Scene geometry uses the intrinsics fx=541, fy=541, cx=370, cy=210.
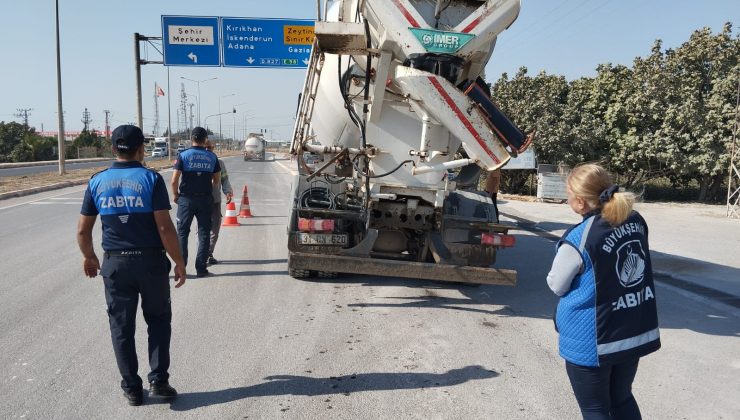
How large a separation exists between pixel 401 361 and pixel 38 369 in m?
2.75

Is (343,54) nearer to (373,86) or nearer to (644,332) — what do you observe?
(373,86)

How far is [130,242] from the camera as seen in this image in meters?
3.50

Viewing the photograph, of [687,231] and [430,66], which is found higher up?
[430,66]

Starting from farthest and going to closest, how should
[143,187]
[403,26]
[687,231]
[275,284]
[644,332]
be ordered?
1. [687,231]
2. [275,284]
3. [403,26]
4. [143,187]
5. [644,332]

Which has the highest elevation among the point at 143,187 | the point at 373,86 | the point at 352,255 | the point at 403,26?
the point at 403,26

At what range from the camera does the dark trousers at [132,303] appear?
3498 millimetres

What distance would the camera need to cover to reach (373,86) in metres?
5.83

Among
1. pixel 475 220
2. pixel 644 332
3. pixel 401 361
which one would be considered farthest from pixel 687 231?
pixel 644 332

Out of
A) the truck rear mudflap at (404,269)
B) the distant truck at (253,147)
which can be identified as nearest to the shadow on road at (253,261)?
the truck rear mudflap at (404,269)

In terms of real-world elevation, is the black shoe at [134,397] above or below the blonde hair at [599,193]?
below

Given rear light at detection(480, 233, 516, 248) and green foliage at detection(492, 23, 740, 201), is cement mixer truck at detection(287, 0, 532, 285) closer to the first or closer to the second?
rear light at detection(480, 233, 516, 248)

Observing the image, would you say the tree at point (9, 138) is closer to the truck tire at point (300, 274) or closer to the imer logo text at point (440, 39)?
the truck tire at point (300, 274)

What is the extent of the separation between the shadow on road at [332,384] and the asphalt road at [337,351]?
0.01 m

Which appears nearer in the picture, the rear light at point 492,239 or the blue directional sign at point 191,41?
the rear light at point 492,239
